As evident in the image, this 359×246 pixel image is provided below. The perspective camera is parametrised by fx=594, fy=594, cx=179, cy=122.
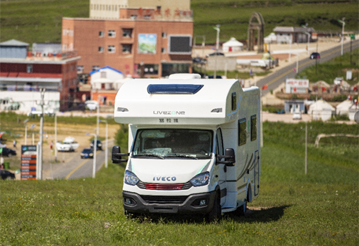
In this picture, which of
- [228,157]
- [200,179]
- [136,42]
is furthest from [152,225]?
[136,42]

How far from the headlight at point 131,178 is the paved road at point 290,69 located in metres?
92.5

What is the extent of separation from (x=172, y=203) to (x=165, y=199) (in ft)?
0.62

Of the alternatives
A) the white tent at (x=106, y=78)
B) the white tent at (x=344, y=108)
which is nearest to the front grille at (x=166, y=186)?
the white tent at (x=344, y=108)

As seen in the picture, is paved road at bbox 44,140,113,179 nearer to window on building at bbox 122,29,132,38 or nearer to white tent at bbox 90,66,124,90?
white tent at bbox 90,66,124,90

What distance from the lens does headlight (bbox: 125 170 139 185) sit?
13.8 m

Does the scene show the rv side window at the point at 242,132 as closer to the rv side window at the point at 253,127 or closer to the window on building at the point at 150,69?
the rv side window at the point at 253,127

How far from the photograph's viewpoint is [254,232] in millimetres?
13398

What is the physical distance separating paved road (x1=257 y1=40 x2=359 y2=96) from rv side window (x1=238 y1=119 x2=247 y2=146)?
89301 millimetres

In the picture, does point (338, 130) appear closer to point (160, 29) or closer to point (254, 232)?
point (160, 29)

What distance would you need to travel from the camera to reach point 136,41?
4503 inches

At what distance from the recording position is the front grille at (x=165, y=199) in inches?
536

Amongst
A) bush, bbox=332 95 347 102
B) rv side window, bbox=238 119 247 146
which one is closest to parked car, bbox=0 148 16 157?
rv side window, bbox=238 119 247 146

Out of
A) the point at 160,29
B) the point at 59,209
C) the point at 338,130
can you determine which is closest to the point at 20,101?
the point at 160,29

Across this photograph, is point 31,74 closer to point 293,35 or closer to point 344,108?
point 344,108
